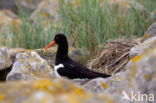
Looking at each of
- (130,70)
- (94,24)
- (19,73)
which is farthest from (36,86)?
(94,24)

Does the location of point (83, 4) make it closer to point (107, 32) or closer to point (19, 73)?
point (107, 32)

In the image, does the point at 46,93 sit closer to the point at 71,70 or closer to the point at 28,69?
the point at 71,70

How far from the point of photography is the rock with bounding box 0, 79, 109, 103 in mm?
2612

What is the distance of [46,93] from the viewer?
267 centimetres

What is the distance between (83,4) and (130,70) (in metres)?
4.46

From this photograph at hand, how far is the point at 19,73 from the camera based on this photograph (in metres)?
5.88

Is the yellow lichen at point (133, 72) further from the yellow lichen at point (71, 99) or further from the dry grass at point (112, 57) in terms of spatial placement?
the dry grass at point (112, 57)

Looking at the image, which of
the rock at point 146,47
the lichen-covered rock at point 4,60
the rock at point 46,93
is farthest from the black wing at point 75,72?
the rock at point 46,93

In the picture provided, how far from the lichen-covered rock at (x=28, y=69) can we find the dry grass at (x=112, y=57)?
2.99 ft

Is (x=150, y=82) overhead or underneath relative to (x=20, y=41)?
overhead

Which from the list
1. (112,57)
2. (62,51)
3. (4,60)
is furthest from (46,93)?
(112,57)

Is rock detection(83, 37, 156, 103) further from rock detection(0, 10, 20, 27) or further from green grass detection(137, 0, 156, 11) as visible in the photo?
green grass detection(137, 0, 156, 11)

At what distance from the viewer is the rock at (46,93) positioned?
8.57 feet

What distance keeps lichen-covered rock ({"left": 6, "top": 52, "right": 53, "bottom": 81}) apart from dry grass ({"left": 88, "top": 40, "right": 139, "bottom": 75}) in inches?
35.9
